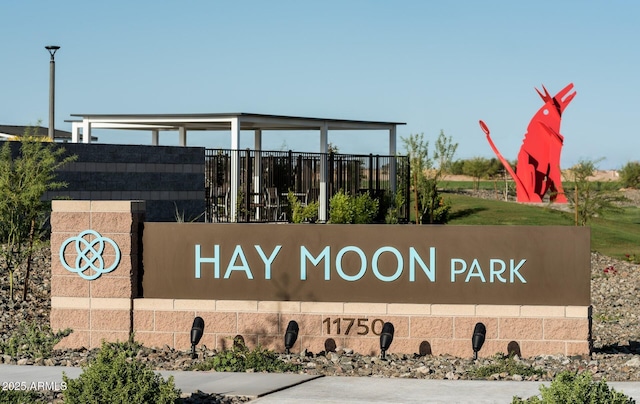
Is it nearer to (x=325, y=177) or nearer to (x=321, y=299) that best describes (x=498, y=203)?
(x=325, y=177)

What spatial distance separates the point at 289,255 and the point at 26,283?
6570 millimetres

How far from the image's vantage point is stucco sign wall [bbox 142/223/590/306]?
14977mm

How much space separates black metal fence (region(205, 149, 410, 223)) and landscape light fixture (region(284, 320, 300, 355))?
19.5 meters

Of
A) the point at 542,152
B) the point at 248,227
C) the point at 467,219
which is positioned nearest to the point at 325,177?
the point at 467,219

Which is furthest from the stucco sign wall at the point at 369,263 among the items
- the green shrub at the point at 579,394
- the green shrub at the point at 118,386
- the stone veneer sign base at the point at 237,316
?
the green shrub at the point at 579,394

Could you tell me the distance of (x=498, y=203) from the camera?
49.2 m

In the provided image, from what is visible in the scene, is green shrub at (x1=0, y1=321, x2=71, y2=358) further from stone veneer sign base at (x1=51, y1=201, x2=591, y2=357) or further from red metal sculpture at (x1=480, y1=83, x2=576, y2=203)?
red metal sculpture at (x1=480, y1=83, x2=576, y2=203)

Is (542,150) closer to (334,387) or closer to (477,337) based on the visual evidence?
(477,337)

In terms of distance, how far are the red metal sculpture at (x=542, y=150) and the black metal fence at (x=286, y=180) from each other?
13.3 meters

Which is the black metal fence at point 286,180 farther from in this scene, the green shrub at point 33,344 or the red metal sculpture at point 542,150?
the green shrub at point 33,344

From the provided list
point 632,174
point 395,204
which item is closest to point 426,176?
point 395,204

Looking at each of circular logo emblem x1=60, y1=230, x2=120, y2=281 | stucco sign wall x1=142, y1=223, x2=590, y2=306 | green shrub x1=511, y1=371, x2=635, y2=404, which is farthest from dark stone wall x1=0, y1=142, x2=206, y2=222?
green shrub x1=511, y1=371, x2=635, y2=404

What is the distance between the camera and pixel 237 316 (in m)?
15.4

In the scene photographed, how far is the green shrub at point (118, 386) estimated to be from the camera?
31.8ft
